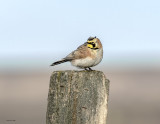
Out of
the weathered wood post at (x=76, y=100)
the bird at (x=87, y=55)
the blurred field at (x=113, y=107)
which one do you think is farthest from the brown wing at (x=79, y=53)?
the blurred field at (x=113, y=107)

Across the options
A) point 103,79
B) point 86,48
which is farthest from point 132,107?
point 103,79

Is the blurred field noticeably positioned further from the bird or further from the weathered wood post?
the weathered wood post

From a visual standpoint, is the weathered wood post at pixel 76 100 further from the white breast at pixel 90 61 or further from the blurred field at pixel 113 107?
the blurred field at pixel 113 107

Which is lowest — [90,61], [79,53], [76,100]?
[76,100]

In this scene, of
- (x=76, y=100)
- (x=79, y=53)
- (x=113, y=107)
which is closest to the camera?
(x=76, y=100)

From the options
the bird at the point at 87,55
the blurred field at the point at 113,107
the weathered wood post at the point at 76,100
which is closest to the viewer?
the weathered wood post at the point at 76,100

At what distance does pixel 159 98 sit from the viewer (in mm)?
39656

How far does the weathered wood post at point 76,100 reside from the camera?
6.13 m

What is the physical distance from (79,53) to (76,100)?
3.30 meters

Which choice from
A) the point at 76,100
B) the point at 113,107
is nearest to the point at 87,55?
the point at 76,100

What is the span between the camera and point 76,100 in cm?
615

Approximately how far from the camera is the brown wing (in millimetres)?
9359

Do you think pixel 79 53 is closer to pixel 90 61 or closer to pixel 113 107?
pixel 90 61

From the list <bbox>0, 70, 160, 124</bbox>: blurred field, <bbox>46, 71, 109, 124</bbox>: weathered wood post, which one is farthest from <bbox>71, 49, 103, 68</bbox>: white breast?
<bbox>0, 70, 160, 124</bbox>: blurred field
